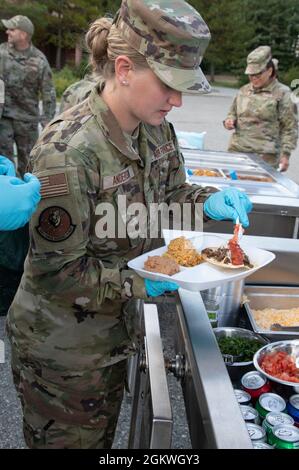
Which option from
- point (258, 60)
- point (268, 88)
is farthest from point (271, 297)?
point (268, 88)

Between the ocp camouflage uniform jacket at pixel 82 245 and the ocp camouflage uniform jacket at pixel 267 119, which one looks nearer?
the ocp camouflage uniform jacket at pixel 82 245

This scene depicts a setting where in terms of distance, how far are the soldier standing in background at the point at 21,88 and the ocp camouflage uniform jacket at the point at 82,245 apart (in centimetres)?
432

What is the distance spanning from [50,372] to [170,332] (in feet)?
6.33

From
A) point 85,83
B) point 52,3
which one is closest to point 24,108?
point 85,83

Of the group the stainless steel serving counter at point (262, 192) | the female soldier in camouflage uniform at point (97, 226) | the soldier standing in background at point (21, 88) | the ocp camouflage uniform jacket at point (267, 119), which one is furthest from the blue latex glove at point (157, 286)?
the soldier standing in background at point (21, 88)

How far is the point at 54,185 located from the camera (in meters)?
1.29

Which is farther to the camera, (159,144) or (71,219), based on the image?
(159,144)

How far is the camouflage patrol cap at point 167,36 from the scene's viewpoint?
1246 millimetres

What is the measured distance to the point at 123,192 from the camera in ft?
4.71

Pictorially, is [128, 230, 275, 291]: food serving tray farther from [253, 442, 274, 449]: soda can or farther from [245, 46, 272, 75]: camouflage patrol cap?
[245, 46, 272, 75]: camouflage patrol cap

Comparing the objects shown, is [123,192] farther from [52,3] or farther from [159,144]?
[52,3]

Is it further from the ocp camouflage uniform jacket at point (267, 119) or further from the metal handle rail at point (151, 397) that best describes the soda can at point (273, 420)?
the ocp camouflage uniform jacket at point (267, 119)

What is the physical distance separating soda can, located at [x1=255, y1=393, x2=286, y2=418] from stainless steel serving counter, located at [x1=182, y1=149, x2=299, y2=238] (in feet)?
4.43

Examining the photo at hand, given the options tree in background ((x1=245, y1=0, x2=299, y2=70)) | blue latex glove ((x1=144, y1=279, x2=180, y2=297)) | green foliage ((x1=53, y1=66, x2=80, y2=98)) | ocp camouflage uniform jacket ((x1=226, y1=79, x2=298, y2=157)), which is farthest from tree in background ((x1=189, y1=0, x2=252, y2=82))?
blue latex glove ((x1=144, y1=279, x2=180, y2=297))
